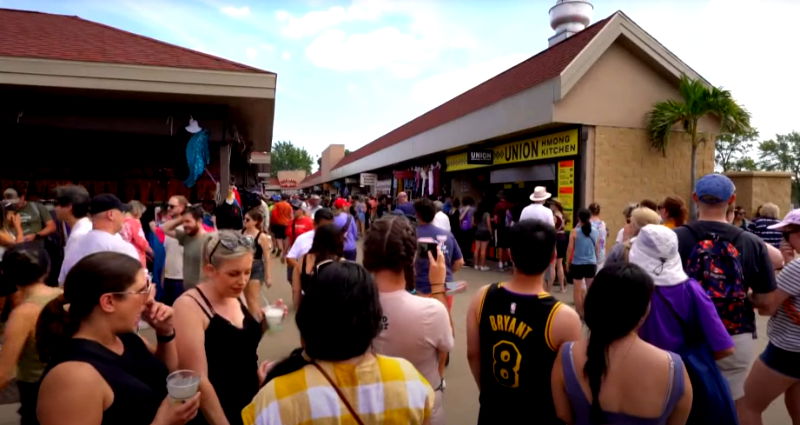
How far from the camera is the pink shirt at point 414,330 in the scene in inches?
84.3

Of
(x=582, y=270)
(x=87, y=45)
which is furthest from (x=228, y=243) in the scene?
(x=87, y=45)

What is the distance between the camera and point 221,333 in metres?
2.13

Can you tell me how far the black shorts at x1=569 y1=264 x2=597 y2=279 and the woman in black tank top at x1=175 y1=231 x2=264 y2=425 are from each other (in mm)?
5434

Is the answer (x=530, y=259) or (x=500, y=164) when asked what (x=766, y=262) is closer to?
(x=530, y=259)

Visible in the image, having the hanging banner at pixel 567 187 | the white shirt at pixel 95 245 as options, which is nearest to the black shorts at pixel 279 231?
the hanging banner at pixel 567 187

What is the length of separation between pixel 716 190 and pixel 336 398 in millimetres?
2744

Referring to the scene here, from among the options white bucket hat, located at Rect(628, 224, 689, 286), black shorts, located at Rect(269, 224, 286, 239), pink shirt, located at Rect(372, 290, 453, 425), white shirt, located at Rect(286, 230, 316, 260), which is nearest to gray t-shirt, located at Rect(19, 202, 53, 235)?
white shirt, located at Rect(286, 230, 316, 260)

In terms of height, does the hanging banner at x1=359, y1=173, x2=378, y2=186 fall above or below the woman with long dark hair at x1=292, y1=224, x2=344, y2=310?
above

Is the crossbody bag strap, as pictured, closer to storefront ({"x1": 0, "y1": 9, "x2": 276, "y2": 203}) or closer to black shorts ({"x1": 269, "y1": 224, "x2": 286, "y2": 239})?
storefront ({"x1": 0, "y1": 9, "x2": 276, "y2": 203})

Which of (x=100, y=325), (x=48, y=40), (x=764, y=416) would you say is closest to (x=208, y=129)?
(x=48, y=40)

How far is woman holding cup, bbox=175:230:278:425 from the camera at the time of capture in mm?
2000

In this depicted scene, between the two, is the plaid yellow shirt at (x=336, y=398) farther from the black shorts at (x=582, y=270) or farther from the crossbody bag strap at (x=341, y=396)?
the black shorts at (x=582, y=270)

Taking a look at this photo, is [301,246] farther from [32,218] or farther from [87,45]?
[87,45]

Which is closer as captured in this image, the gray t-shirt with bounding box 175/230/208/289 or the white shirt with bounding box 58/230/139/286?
the white shirt with bounding box 58/230/139/286
